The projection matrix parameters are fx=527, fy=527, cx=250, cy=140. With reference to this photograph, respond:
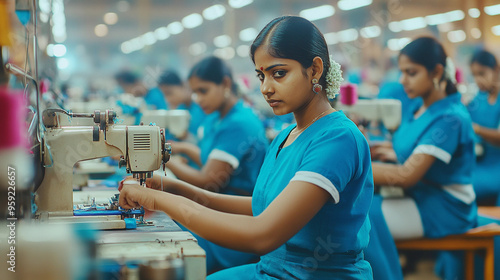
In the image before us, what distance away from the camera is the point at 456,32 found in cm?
694

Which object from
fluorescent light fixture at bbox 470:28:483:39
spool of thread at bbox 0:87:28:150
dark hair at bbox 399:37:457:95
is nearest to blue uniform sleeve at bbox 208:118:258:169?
dark hair at bbox 399:37:457:95

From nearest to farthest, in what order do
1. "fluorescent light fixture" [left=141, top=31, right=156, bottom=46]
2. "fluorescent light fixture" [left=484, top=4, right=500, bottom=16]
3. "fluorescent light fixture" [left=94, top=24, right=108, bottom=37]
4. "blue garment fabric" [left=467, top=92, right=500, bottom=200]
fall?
"blue garment fabric" [left=467, top=92, right=500, bottom=200], "fluorescent light fixture" [left=484, top=4, right=500, bottom=16], "fluorescent light fixture" [left=141, top=31, right=156, bottom=46], "fluorescent light fixture" [left=94, top=24, right=108, bottom=37]

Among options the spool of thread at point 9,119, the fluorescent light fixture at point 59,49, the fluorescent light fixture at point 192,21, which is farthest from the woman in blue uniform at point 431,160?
the fluorescent light fixture at point 192,21

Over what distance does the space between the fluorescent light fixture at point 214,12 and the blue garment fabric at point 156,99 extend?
9.68 feet

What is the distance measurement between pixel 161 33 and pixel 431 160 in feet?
28.0

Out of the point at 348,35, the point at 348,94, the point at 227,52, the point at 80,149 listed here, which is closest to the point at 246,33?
the point at 227,52

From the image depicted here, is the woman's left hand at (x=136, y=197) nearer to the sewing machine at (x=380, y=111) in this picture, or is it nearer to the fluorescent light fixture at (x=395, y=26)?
the sewing machine at (x=380, y=111)

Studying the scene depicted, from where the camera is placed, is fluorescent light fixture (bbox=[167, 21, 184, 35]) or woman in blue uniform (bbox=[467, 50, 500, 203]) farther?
fluorescent light fixture (bbox=[167, 21, 184, 35])

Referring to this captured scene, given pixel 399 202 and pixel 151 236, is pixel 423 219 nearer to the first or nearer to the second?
pixel 399 202

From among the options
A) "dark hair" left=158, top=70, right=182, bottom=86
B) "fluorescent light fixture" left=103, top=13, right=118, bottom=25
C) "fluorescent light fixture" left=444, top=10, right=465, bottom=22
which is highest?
"fluorescent light fixture" left=103, top=13, right=118, bottom=25

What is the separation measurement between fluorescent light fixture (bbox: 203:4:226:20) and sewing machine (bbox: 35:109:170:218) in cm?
681

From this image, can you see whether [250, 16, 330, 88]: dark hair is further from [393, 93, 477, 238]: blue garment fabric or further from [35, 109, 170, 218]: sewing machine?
[393, 93, 477, 238]: blue garment fabric

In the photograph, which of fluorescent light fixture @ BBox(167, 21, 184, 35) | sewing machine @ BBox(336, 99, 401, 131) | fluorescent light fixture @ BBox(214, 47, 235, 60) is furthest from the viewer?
fluorescent light fixture @ BBox(167, 21, 184, 35)

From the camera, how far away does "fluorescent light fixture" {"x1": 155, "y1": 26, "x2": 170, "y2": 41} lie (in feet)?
33.0
